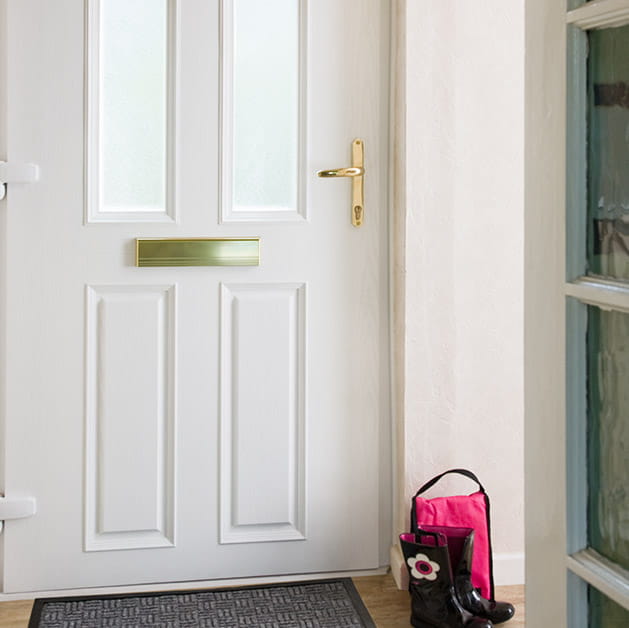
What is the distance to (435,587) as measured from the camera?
2.08m

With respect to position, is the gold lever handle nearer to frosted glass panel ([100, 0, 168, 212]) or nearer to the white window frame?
frosted glass panel ([100, 0, 168, 212])

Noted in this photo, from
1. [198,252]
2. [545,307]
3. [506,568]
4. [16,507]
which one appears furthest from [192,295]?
[545,307]

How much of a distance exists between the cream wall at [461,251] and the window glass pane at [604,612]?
128 cm

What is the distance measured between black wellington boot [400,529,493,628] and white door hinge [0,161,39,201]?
1237 millimetres

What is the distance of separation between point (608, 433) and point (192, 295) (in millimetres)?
1449

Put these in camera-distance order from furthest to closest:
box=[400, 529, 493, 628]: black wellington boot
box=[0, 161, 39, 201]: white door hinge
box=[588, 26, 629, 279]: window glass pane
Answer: box=[0, 161, 39, 201]: white door hinge < box=[400, 529, 493, 628]: black wellington boot < box=[588, 26, 629, 279]: window glass pane

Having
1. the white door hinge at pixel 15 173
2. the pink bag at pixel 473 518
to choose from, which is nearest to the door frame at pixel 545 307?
the pink bag at pixel 473 518

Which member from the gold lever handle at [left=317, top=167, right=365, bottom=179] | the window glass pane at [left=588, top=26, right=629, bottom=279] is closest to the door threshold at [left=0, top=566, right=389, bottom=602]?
the gold lever handle at [left=317, top=167, right=365, bottom=179]

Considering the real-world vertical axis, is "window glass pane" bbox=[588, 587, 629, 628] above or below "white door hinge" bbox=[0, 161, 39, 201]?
below

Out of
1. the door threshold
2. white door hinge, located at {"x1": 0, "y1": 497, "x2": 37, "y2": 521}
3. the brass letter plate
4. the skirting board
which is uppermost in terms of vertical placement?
the brass letter plate

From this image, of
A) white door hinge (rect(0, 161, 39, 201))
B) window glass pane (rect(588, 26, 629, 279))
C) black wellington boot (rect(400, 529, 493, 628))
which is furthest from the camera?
white door hinge (rect(0, 161, 39, 201))

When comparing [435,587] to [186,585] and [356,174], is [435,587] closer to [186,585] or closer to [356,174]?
[186,585]

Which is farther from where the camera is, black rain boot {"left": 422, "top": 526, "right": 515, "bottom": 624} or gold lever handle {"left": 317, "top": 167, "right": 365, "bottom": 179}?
gold lever handle {"left": 317, "top": 167, "right": 365, "bottom": 179}

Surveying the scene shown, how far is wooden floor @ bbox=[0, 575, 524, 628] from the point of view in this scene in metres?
2.16
